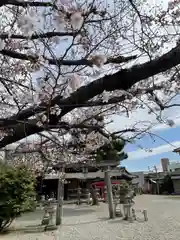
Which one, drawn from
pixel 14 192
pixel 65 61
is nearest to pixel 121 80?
pixel 65 61

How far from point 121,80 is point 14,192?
558 cm

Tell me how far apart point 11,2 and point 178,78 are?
1.31m

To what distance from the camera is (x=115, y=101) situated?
1.94 meters

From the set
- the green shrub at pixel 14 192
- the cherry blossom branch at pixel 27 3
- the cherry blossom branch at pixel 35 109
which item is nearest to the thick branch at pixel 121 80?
the cherry blossom branch at pixel 35 109

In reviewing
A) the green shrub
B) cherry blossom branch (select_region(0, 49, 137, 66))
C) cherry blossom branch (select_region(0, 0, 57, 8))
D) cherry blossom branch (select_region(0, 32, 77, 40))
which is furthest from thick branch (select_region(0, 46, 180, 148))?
the green shrub

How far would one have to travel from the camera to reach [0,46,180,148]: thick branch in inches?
59.9

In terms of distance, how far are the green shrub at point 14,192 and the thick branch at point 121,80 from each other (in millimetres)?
5048

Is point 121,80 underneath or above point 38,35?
underneath

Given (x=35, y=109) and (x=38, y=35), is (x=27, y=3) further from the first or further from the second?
(x=35, y=109)

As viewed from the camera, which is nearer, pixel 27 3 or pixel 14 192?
pixel 27 3

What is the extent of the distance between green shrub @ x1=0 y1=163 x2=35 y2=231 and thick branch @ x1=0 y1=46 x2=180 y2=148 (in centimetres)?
505

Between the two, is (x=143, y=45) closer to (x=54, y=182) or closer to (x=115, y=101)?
(x=115, y=101)

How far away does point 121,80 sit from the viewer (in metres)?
1.60

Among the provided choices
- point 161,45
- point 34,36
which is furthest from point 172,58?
point 34,36
